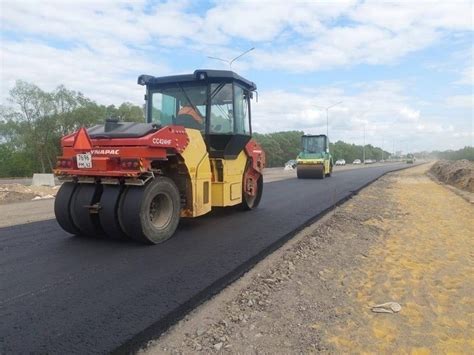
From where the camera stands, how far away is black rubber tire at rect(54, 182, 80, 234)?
5.99m

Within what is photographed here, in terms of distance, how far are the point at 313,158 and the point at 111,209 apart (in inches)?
766

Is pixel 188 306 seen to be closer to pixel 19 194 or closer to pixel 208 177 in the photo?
pixel 208 177

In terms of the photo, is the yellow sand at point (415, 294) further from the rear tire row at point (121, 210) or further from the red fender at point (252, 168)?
the red fender at point (252, 168)

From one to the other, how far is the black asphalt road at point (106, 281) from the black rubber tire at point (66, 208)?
18 cm

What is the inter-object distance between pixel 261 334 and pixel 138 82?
223 inches

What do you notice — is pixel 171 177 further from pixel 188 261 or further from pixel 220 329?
pixel 220 329

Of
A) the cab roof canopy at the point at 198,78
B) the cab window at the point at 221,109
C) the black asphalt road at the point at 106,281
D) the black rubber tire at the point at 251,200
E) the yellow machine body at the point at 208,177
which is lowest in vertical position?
the black asphalt road at the point at 106,281

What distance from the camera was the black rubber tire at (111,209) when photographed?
5637mm

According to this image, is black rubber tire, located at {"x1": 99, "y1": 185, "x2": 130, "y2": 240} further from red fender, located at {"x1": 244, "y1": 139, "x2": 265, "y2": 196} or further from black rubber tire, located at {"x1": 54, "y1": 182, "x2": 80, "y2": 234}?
red fender, located at {"x1": 244, "y1": 139, "x2": 265, "y2": 196}

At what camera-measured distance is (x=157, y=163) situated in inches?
247

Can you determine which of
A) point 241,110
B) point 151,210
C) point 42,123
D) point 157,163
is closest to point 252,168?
point 241,110

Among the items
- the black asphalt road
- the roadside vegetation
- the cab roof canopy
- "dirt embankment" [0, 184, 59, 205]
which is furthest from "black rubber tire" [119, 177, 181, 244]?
the roadside vegetation

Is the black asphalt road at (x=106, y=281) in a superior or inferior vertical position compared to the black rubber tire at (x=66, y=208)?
inferior

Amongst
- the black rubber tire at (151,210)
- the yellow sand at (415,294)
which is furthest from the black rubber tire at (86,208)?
the yellow sand at (415,294)
